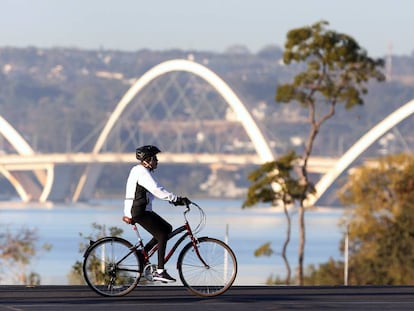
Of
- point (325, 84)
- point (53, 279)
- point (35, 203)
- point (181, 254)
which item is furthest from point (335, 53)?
point (35, 203)

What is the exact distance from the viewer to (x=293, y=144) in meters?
158

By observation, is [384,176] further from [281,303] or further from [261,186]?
[281,303]

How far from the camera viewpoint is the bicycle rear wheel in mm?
12609

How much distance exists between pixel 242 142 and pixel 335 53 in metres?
120

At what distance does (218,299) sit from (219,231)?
186 ft

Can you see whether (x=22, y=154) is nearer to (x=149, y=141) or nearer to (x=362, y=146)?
(x=362, y=146)

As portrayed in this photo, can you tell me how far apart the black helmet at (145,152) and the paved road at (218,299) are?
4.28 ft

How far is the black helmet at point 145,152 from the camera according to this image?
41.3 ft

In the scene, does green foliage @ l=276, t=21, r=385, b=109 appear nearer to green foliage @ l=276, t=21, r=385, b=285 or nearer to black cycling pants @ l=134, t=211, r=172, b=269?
green foliage @ l=276, t=21, r=385, b=285

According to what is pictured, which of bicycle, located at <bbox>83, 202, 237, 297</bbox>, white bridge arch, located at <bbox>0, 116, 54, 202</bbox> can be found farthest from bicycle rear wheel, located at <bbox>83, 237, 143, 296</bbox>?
white bridge arch, located at <bbox>0, 116, 54, 202</bbox>

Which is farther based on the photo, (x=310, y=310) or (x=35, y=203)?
(x=35, y=203)

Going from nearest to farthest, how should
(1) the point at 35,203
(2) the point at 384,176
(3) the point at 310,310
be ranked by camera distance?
(3) the point at 310,310, (2) the point at 384,176, (1) the point at 35,203

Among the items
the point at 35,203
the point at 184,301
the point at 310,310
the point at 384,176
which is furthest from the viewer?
the point at 35,203

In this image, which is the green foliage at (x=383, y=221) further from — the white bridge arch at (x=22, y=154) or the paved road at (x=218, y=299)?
the white bridge arch at (x=22, y=154)
